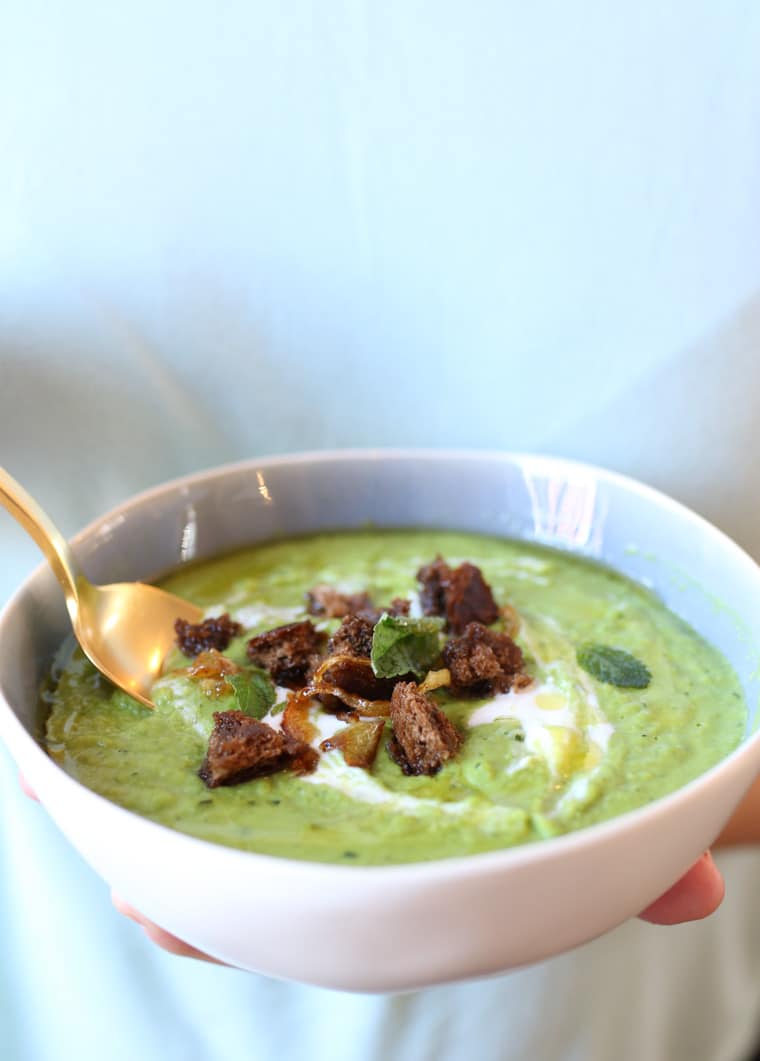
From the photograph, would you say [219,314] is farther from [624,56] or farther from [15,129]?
[624,56]

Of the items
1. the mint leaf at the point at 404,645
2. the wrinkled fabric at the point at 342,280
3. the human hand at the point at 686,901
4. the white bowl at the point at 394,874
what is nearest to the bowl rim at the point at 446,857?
the white bowl at the point at 394,874

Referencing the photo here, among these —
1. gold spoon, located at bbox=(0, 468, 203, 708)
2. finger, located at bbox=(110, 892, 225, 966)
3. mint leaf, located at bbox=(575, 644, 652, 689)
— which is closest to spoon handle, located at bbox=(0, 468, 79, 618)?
gold spoon, located at bbox=(0, 468, 203, 708)

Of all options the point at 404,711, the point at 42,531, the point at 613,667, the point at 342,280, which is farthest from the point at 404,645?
the point at 342,280

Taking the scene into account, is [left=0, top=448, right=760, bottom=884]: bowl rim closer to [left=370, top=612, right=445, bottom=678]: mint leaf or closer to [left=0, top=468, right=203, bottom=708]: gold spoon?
[left=0, top=468, right=203, bottom=708]: gold spoon

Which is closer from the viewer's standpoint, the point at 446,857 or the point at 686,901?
the point at 446,857

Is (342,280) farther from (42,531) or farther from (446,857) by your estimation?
(446,857)
